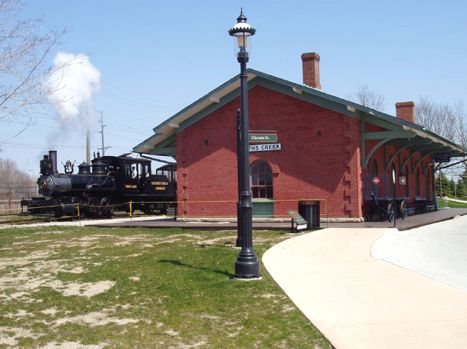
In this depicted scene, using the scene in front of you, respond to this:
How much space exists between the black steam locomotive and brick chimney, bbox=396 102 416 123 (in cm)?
1319

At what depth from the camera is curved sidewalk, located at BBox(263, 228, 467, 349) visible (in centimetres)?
509

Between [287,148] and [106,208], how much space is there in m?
12.4

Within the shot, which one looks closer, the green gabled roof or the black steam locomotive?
the green gabled roof

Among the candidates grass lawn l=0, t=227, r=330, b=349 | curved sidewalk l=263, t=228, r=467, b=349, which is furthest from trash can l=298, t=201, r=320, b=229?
curved sidewalk l=263, t=228, r=467, b=349

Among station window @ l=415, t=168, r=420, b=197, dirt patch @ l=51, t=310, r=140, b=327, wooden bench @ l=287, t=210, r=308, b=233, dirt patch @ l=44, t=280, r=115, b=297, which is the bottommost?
dirt patch @ l=51, t=310, r=140, b=327

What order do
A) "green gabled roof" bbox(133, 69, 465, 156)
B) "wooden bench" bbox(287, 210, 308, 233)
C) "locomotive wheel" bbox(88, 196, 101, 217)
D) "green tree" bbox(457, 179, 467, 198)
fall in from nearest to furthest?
1. "wooden bench" bbox(287, 210, 308, 233)
2. "green gabled roof" bbox(133, 69, 465, 156)
3. "locomotive wheel" bbox(88, 196, 101, 217)
4. "green tree" bbox(457, 179, 467, 198)

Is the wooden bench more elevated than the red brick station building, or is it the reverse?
the red brick station building

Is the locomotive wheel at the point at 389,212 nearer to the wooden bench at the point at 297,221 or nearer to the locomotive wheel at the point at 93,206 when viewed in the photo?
the wooden bench at the point at 297,221

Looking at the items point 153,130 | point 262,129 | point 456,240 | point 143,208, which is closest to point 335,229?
point 456,240

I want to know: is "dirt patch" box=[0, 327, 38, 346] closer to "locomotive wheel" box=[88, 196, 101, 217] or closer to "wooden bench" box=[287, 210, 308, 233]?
"wooden bench" box=[287, 210, 308, 233]

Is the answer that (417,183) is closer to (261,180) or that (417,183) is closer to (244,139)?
(261,180)

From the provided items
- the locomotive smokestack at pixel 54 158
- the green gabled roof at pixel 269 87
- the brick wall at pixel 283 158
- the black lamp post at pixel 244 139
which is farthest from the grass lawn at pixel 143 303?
the locomotive smokestack at pixel 54 158

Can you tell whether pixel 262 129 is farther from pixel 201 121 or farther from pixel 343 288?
pixel 343 288

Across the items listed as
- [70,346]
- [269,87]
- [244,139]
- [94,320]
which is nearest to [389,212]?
[269,87]
